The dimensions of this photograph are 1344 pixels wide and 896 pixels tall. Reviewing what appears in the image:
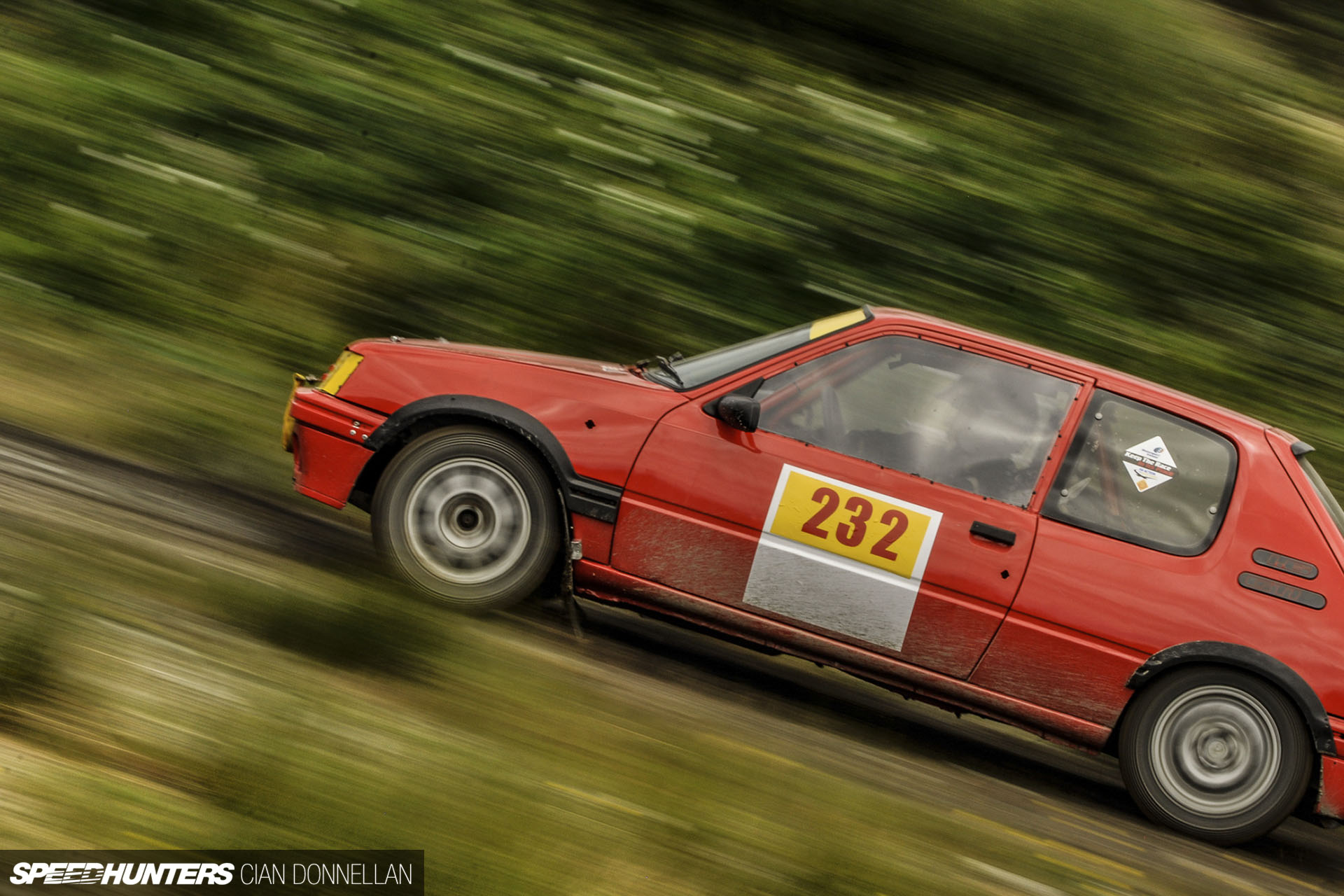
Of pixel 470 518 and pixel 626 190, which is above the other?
pixel 626 190

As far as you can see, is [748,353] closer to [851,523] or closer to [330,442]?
[851,523]

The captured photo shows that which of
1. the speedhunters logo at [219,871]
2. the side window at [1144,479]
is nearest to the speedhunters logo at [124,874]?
the speedhunters logo at [219,871]

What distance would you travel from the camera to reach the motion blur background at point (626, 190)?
28.5 feet

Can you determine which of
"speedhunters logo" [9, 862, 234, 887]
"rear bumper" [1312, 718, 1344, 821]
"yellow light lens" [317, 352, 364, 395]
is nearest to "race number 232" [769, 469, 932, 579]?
"rear bumper" [1312, 718, 1344, 821]

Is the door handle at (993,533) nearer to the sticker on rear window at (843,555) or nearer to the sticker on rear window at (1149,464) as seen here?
the sticker on rear window at (843,555)

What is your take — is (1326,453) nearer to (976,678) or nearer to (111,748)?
(976,678)

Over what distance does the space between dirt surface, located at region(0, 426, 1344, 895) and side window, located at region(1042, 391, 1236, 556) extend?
120 cm

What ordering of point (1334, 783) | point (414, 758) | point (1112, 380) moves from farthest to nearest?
point (1112, 380), point (1334, 783), point (414, 758)

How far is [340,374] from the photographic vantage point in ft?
18.6

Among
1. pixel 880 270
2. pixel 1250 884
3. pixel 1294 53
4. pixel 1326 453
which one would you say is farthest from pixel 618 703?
pixel 1294 53

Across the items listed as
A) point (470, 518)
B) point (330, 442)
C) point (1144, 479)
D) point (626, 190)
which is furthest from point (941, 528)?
point (626, 190)

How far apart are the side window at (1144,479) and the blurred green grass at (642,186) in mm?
4251

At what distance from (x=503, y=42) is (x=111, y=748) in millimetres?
8116

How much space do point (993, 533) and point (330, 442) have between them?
2.80 meters
